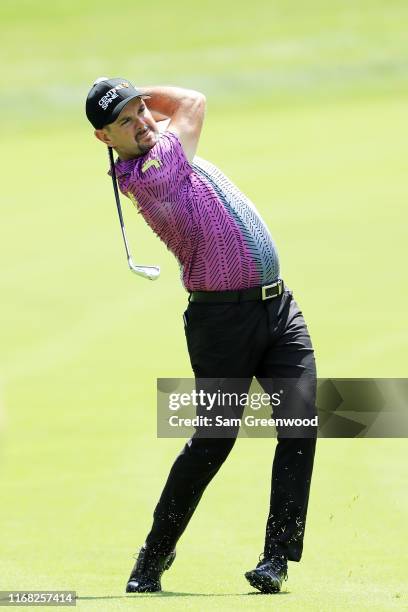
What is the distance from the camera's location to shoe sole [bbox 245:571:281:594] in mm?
5652

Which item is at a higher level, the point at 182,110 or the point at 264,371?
the point at 182,110

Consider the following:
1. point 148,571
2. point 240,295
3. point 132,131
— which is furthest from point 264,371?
point 132,131

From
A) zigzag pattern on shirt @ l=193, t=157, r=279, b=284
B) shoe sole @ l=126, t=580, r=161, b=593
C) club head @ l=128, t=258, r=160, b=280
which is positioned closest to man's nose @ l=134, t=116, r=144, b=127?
zigzag pattern on shirt @ l=193, t=157, r=279, b=284

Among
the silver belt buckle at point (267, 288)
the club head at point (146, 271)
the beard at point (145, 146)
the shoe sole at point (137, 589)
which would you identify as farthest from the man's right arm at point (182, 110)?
the shoe sole at point (137, 589)

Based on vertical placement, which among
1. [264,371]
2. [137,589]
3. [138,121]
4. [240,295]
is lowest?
[137,589]

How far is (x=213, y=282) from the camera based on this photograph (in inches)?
230

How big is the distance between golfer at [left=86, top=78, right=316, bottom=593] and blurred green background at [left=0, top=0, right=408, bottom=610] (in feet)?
1.34

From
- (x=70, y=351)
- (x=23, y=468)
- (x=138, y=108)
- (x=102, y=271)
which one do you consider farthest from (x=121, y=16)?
(x=138, y=108)

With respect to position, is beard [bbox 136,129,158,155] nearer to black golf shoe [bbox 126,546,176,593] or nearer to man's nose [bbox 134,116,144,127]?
man's nose [bbox 134,116,144,127]

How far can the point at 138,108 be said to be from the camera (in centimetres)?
582

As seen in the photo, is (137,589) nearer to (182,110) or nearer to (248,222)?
(248,222)

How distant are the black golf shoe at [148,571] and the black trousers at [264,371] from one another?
0.26m

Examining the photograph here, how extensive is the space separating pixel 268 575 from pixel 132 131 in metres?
1.85

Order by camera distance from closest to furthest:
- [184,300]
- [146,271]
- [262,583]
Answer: [262,583] → [146,271] → [184,300]
